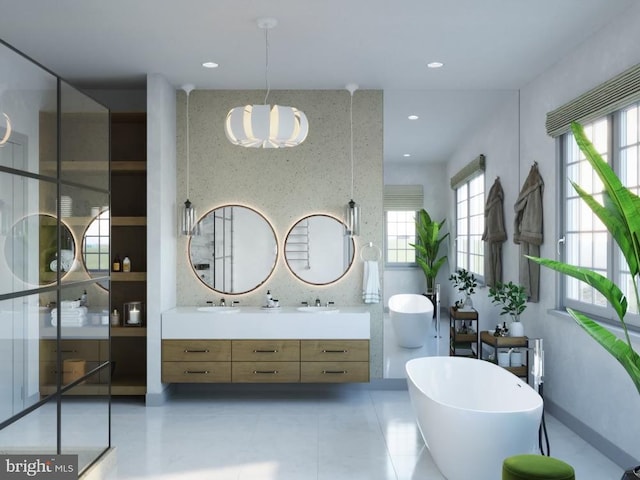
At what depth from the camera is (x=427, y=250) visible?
573cm

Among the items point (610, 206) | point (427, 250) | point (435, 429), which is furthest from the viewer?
point (427, 250)

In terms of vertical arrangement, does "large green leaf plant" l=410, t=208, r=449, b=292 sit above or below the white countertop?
above

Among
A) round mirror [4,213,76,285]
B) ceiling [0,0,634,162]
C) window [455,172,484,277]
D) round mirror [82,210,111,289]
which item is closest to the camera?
round mirror [4,213,76,285]

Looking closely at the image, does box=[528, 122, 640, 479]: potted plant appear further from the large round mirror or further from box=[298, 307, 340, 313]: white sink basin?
the large round mirror

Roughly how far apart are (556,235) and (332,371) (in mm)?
2209

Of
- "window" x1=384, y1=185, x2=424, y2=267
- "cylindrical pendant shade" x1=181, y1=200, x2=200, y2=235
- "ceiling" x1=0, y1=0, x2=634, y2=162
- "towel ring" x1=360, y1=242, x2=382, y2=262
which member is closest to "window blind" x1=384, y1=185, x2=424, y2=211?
"window" x1=384, y1=185, x2=424, y2=267

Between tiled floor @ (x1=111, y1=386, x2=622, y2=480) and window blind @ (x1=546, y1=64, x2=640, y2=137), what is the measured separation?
2.29 metres

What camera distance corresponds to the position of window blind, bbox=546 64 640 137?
3.68 meters

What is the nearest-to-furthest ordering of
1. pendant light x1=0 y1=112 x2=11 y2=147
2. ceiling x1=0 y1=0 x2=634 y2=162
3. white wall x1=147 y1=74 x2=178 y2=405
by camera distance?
1. pendant light x1=0 y1=112 x2=11 y2=147
2. ceiling x1=0 y1=0 x2=634 y2=162
3. white wall x1=147 y1=74 x2=178 y2=405

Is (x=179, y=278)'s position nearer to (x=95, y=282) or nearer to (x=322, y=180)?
(x=322, y=180)

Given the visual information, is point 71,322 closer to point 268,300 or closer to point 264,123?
point 264,123

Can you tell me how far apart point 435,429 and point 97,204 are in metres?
2.45

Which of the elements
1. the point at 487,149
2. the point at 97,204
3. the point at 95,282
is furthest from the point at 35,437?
the point at 487,149

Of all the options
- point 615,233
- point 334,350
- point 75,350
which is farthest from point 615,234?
point 334,350
